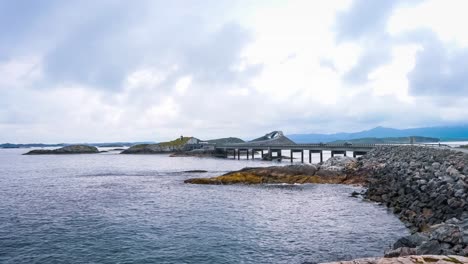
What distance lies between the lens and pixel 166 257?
Answer: 19.0 m

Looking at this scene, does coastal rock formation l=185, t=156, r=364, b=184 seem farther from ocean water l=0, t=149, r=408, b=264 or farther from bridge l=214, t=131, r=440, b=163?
bridge l=214, t=131, r=440, b=163

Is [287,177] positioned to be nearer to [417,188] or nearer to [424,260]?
[417,188]

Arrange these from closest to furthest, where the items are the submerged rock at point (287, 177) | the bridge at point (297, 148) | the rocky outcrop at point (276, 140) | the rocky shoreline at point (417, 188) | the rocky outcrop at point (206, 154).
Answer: the rocky shoreline at point (417, 188) → the submerged rock at point (287, 177) → the bridge at point (297, 148) → the rocky outcrop at point (276, 140) → the rocky outcrop at point (206, 154)

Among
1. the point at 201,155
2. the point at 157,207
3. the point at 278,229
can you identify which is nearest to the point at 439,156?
the point at 278,229

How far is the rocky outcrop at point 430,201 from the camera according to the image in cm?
1440

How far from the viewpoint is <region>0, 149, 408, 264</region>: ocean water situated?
19.5 meters

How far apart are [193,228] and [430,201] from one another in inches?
613

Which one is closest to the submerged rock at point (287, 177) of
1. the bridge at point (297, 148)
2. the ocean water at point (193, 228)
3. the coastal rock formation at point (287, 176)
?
the coastal rock formation at point (287, 176)

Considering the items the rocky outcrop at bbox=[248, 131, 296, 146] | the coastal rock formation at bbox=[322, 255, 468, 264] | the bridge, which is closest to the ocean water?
the coastal rock formation at bbox=[322, 255, 468, 264]

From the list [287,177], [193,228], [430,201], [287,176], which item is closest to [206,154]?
[287,176]

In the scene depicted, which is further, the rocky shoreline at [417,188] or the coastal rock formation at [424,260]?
the rocky shoreline at [417,188]

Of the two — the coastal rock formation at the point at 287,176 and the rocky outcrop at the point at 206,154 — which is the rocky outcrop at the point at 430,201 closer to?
the coastal rock formation at the point at 287,176

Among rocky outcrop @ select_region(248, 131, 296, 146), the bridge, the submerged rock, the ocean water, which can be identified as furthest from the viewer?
rocky outcrop @ select_region(248, 131, 296, 146)

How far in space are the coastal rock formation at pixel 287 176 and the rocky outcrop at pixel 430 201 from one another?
9.43m
